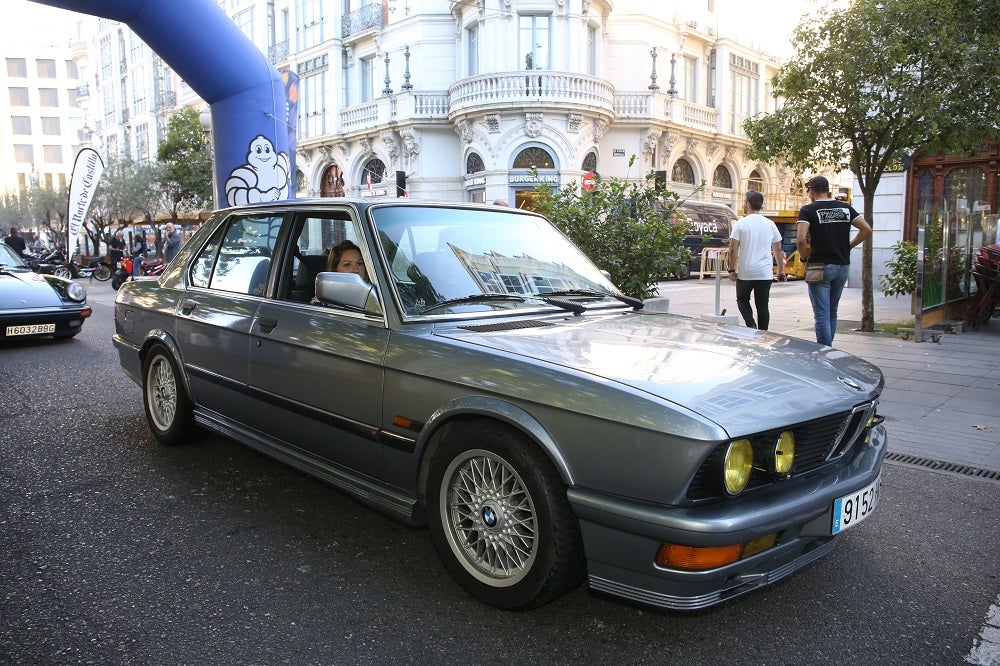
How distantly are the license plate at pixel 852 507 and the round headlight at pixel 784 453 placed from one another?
260 mm

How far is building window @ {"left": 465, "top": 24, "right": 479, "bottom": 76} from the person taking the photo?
2780 centimetres

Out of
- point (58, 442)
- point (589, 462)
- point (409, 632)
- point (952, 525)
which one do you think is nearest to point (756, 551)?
point (589, 462)

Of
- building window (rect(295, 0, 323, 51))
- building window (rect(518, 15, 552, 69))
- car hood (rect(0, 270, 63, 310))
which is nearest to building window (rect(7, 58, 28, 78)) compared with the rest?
building window (rect(295, 0, 323, 51))

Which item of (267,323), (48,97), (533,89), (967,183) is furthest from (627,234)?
(48,97)

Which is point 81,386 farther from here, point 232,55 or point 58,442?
point 232,55

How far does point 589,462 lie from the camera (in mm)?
2342

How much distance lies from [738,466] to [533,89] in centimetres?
2515

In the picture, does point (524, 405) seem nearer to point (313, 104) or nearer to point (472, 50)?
point (472, 50)

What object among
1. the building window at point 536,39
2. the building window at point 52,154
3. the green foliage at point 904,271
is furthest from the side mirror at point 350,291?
the building window at point 52,154

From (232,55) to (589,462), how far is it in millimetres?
9225

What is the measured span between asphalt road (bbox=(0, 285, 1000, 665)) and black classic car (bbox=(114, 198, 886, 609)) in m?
0.26

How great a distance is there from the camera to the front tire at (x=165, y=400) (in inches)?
178

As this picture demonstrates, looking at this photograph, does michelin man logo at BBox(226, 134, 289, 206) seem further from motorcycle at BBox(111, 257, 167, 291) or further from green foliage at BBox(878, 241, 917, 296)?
motorcycle at BBox(111, 257, 167, 291)

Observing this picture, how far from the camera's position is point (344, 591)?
2855mm
